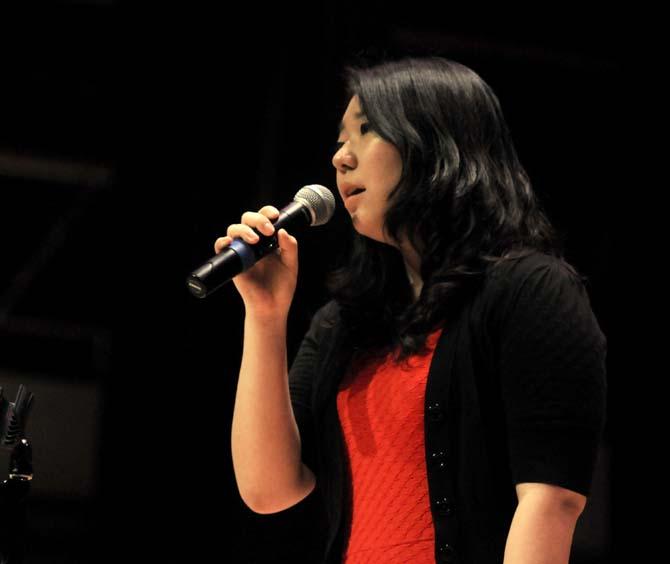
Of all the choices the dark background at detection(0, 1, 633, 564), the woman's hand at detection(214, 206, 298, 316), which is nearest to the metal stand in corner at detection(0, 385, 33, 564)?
the woman's hand at detection(214, 206, 298, 316)

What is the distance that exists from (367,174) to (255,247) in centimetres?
21

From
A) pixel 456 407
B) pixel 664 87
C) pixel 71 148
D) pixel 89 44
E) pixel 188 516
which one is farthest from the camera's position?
pixel 71 148

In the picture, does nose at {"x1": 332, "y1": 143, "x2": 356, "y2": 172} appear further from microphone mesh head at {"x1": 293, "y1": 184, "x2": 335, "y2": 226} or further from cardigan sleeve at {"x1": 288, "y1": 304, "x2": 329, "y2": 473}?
cardigan sleeve at {"x1": 288, "y1": 304, "x2": 329, "y2": 473}

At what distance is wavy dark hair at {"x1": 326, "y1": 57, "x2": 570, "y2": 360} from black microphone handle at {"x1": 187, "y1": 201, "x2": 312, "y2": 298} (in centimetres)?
13

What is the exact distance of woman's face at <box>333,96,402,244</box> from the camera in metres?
1.34

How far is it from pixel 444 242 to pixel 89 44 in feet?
6.22

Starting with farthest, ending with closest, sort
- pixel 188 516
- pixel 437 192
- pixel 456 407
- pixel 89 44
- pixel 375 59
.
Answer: pixel 89 44 → pixel 188 516 → pixel 375 59 → pixel 437 192 → pixel 456 407

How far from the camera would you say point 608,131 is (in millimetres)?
2549

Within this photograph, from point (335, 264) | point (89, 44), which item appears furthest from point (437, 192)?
point (89, 44)

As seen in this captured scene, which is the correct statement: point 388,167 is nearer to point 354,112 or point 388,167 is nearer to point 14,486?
point 354,112

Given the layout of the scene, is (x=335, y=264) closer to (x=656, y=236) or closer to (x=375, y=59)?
(x=375, y=59)

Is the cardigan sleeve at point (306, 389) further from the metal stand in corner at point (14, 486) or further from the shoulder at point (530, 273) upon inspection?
the metal stand in corner at point (14, 486)

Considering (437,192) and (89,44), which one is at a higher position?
(89,44)

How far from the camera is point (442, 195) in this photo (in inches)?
52.2
